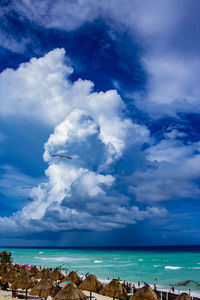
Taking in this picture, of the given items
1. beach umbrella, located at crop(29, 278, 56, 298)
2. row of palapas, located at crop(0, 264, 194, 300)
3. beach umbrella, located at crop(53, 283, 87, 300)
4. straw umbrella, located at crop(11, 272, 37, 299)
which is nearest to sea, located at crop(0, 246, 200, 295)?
row of palapas, located at crop(0, 264, 194, 300)

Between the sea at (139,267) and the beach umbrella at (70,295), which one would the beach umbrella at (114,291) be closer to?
the beach umbrella at (70,295)

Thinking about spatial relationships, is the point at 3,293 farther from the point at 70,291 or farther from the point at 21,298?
the point at 70,291

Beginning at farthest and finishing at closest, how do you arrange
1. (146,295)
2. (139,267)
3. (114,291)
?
(139,267) < (114,291) < (146,295)

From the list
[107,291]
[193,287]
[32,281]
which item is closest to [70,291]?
[107,291]

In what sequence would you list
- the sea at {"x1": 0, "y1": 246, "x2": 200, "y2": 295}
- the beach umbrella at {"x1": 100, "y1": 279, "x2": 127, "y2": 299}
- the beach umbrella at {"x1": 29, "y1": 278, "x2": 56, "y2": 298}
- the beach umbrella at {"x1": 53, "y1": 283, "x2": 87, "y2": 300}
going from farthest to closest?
the sea at {"x1": 0, "y1": 246, "x2": 200, "y2": 295}, the beach umbrella at {"x1": 29, "y1": 278, "x2": 56, "y2": 298}, the beach umbrella at {"x1": 100, "y1": 279, "x2": 127, "y2": 299}, the beach umbrella at {"x1": 53, "y1": 283, "x2": 87, "y2": 300}

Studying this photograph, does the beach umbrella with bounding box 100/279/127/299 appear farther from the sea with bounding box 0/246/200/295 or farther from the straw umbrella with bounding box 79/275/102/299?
the sea with bounding box 0/246/200/295

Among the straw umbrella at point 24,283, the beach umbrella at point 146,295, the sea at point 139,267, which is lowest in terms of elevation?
the sea at point 139,267

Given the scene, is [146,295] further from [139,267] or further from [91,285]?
[139,267]

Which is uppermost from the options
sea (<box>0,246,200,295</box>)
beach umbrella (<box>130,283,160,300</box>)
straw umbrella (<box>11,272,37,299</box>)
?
beach umbrella (<box>130,283,160,300</box>)

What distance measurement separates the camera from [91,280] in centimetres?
1983

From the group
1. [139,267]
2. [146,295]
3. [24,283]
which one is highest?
[146,295]

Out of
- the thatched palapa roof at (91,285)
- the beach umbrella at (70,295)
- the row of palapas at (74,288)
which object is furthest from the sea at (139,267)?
the beach umbrella at (70,295)

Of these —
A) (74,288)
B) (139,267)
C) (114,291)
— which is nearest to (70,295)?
(74,288)

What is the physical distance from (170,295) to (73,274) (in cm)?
838
